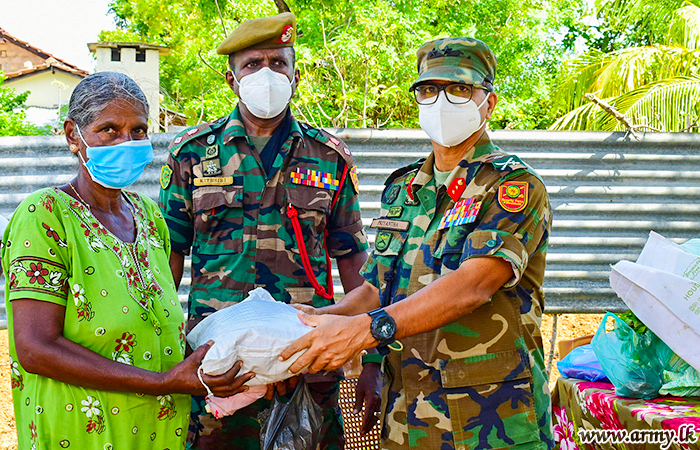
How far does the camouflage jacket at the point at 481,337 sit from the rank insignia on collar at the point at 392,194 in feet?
0.86

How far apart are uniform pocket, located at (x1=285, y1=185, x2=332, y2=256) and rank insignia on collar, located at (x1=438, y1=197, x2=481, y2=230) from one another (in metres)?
0.71

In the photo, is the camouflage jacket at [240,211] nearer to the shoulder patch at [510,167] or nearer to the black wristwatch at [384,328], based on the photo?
the black wristwatch at [384,328]

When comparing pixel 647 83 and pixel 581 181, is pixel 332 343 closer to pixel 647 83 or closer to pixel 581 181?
pixel 581 181

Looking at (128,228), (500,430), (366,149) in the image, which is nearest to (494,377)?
(500,430)

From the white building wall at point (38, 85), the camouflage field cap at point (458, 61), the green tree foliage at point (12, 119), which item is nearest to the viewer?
the camouflage field cap at point (458, 61)

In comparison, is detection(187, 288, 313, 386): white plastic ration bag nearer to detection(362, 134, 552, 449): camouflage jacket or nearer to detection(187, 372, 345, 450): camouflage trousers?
detection(362, 134, 552, 449): camouflage jacket

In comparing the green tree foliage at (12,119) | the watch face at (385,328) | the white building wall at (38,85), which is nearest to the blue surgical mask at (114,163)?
the watch face at (385,328)

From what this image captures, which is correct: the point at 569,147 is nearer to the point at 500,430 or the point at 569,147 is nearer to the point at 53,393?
the point at 500,430

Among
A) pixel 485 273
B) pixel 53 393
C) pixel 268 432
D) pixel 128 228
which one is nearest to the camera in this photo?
pixel 53 393

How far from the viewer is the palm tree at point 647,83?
6957 mm

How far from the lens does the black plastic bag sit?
7.07 feet

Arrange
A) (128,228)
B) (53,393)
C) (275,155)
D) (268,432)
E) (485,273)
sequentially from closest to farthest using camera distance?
(53,393) < (485,273) < (128,228) < (268,432) < (275,155)

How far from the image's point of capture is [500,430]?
73.2 inches

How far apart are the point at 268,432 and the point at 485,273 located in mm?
963
